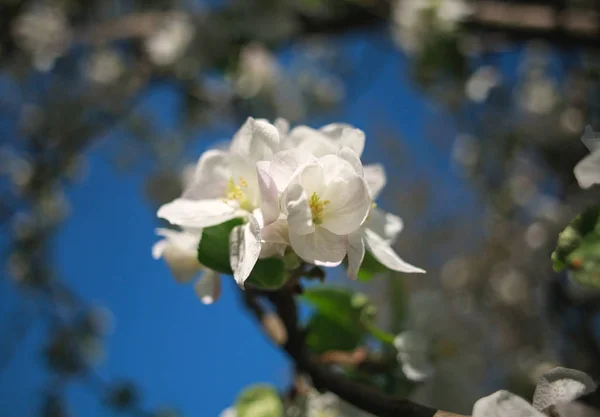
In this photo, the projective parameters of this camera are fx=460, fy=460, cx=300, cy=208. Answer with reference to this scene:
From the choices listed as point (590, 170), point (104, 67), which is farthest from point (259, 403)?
point (104, 67)

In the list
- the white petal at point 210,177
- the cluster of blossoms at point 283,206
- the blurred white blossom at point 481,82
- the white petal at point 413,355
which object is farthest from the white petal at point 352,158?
the blurred white blossom at point 481,82

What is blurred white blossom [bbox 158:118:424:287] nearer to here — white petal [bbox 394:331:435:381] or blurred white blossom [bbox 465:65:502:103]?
white petal [bbox 394:331:435:381]

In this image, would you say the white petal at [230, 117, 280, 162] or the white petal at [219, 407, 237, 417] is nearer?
the white petal at [230, 117, 280, 162]

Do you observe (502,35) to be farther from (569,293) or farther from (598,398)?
(598,398)

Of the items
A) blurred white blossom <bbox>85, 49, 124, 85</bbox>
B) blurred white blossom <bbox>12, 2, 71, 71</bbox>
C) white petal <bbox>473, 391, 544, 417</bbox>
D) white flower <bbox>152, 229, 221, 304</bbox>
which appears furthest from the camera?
blurred white blossom <bbox>85, 49, 124, 85</bbox>

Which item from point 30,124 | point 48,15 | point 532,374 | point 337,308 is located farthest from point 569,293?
point 30,124

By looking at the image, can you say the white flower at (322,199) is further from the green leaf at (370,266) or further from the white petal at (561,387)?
the white petal at (561,387)

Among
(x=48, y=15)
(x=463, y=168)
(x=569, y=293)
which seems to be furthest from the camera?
(x=463, y=168)

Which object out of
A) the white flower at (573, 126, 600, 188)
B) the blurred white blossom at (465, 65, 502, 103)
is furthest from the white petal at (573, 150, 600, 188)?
the blurred white blossom at (465, 65, 502, 103)
